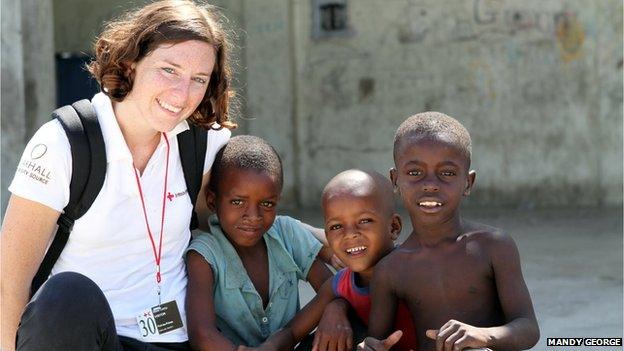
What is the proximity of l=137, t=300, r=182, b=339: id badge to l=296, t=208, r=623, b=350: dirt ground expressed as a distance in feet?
7.41

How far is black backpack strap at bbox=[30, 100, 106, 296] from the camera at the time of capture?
278 cm

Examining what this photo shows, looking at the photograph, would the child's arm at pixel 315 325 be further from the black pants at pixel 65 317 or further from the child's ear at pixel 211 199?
the black pants at pixel 65 317

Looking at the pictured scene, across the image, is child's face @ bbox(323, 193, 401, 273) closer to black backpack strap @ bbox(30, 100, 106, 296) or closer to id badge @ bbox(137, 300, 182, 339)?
id badge @ bbox(137, 300, 182, 339)

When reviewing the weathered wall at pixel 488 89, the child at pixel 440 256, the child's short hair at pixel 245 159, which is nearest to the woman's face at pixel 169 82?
the child's short hair at pixel 245 159

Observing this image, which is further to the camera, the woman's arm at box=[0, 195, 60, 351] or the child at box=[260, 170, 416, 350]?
the child at box=[260, 170, 416, 350]

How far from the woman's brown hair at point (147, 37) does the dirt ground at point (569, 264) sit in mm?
2455

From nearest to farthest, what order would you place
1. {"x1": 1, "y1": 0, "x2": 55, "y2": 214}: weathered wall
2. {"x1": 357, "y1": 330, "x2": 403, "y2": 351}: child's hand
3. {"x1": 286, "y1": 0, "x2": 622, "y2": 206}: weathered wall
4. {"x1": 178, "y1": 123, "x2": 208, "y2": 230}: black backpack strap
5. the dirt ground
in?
{"x1": 357, "y1": 330, "x2": 403, "y2": 351}: child's hand
{"x1": 178, "y1": 123, "x2": 208, "y2": 230}: black backpack strap
the dirt ground
{"x1": 1, "y1": 0, "x2": 55, "y2": 214}: weathered wall
{"x1": 286, "y1": 0, "x2": 622, "y2": 206}: weathered wall

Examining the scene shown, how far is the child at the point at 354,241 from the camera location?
3.04m

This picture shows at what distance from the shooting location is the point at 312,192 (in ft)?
31.3

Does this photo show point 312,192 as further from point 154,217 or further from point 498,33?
point 154,217

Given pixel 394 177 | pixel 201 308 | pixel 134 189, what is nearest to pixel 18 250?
pixel 134 189

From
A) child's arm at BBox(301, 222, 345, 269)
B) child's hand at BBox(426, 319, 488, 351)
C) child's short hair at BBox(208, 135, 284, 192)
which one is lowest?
child's hand at BBox(426, 319, 488, 351)

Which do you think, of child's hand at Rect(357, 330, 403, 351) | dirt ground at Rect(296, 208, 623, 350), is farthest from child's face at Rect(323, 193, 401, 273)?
dirt ground at Rect(296, 208, 623, 350)

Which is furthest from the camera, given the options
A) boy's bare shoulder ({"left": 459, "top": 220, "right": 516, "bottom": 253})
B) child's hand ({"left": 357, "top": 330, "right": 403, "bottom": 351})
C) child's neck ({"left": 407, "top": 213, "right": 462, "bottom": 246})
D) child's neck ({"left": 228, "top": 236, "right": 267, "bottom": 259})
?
child's neck ({"left": 228, "top": 236, "right": 267, "bottom": 259})
